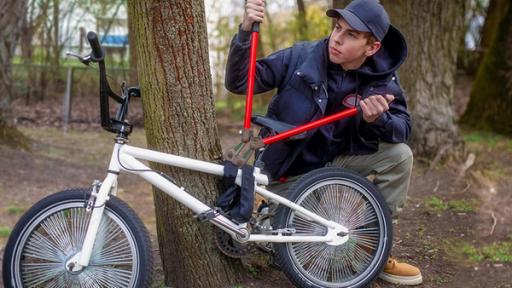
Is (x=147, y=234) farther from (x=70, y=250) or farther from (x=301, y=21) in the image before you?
(x=301, y=21)

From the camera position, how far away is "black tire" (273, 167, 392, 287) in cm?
339

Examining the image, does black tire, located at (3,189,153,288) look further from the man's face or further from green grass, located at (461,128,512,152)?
green grass, located at (461,128,512,152)

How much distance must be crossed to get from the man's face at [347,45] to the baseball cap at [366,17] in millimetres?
49

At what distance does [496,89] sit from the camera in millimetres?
9539

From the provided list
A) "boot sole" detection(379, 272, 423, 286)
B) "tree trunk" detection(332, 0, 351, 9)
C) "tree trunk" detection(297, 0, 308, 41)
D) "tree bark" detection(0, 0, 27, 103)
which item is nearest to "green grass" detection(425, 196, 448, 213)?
"boot sole" detection(379, 272, 423, 286)

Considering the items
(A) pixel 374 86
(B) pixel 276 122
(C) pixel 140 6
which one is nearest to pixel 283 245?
(B) pixel 276 122

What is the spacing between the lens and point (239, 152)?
3246 mm

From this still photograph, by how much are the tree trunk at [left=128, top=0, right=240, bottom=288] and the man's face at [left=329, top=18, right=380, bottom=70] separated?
671 millimetres

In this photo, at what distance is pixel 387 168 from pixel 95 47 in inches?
67.3

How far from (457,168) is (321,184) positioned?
3.93m

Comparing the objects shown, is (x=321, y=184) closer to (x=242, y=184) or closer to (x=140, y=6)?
(x=242, y=184)

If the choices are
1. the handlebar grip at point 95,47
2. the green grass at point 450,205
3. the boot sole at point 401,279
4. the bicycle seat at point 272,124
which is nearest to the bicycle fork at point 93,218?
the handlebar grip at point 95,47

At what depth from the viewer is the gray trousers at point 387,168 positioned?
12.0 feet

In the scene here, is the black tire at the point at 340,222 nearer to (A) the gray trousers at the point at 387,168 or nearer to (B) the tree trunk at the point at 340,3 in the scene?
(A) the gray trousers at the point at 387,168
